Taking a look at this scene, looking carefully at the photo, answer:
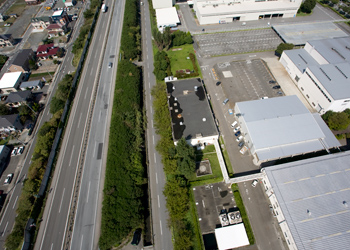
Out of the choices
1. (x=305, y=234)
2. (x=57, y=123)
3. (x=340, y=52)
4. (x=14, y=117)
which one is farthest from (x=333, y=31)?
(x=14, y=117)

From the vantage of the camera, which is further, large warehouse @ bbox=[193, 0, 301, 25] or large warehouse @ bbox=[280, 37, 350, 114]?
large warehouse @ bbox=[193, 0, 301, 25]

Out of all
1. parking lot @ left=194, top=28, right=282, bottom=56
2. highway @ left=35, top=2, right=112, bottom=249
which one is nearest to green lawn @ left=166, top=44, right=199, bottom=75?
parking lot @ left=194, top=28, right=282, bottom=56

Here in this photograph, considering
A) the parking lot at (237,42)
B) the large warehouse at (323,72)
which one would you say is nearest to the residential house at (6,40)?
the parking lot at (237,42)

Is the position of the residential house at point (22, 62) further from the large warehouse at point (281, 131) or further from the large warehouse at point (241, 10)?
the large warehouse at point (281, 131)

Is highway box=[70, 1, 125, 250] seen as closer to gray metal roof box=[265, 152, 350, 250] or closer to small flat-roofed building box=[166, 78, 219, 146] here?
small flat-roofed building box=[166, 78, 219, 146]

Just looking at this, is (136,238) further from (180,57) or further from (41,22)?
(41,22)

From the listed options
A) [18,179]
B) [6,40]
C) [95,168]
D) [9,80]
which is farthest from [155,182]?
[6,40]

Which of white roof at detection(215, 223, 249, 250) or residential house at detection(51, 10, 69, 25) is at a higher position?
residential house at detection(51, 10, 69, 25)
